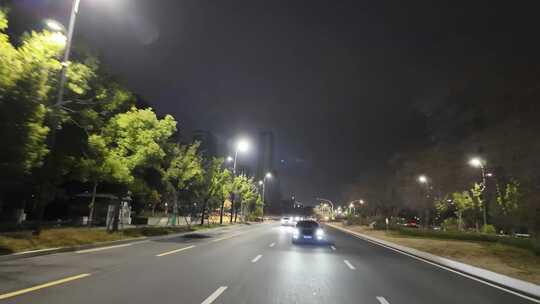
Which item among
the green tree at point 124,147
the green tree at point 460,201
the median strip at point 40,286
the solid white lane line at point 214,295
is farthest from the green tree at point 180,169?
the green tree at point 460,201

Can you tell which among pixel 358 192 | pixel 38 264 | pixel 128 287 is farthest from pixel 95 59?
pixel 358 192

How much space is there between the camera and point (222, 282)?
32.8 ft

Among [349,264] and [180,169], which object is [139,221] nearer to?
[180,169]

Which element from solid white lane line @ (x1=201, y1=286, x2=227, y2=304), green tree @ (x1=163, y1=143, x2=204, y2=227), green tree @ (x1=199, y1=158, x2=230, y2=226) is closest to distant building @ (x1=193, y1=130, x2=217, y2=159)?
green tree @ (x1=199, y1=158, x2=230, y2=226)

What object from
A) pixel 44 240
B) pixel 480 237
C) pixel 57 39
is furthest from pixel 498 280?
A: pixel 480 237

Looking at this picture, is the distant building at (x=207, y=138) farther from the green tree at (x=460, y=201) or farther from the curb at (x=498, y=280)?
the curb at (x=498, y=280)

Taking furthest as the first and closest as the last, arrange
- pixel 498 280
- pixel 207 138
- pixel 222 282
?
pixel 207 138, pixel 498 280, pixel 222 282

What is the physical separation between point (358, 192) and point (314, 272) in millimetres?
70343

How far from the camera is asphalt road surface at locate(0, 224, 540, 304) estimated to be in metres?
8.10

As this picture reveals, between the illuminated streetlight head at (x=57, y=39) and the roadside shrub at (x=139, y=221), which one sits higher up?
the illuminated streetlight head at (x=57, y=39)

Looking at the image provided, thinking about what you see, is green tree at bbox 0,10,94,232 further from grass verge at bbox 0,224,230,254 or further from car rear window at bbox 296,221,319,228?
car rear window at bbox 296,221,319,228

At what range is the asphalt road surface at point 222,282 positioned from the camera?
810cm

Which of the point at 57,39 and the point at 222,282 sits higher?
the point at 57,39

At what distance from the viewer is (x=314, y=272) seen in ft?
40.5
